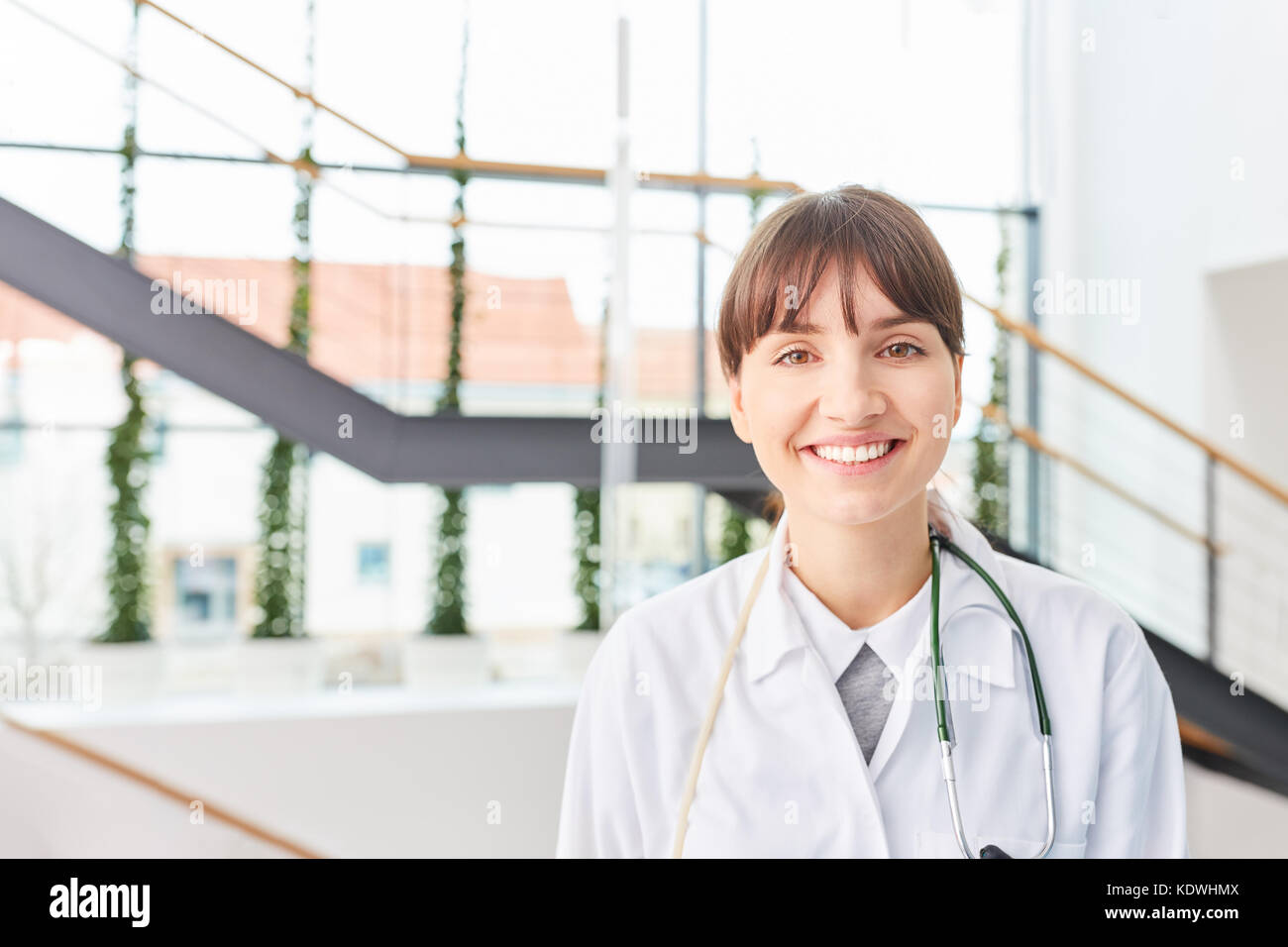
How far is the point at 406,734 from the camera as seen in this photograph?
2.97 metres

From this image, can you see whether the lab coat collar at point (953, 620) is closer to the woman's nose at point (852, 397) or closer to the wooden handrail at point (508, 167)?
the woman's nose at point (852, 397)

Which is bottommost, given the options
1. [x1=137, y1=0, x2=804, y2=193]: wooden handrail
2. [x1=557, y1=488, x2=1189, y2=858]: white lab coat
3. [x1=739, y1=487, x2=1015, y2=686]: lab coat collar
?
[x1=557, y1=488, x2=1189, y2=858]: white lab coat

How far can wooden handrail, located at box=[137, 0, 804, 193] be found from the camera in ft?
7.01

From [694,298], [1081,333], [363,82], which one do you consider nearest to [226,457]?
[363,82]

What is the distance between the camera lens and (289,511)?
126 inches

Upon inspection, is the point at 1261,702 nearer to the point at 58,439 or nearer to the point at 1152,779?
the point at 1152,779

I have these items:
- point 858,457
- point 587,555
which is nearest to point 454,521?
point 587,555

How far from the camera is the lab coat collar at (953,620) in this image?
3.18ft

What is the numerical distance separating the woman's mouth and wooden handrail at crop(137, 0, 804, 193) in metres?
1.22

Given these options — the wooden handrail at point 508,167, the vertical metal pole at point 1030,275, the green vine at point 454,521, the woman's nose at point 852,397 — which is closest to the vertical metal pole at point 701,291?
the wooden handrail at point 508,167

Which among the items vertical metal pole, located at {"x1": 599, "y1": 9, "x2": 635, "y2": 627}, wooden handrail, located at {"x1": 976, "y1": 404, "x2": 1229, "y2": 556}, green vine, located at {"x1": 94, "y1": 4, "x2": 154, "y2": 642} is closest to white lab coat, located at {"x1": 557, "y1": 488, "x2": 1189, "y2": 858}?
vertical metal pole, located at {"x1": 599, "y1": 9, "x2": 635, "y2": 627}

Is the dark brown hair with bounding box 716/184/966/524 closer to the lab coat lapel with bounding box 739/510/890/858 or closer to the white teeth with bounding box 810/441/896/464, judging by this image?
the white teeth with bounding box 810/441/896/464

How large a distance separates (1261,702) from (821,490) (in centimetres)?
208

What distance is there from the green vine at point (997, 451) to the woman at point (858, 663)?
2.14m
